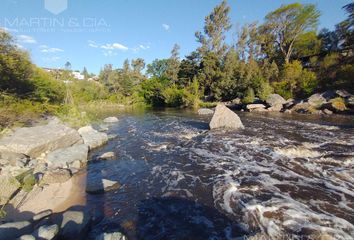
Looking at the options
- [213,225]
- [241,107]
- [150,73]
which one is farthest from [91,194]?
[150,73]

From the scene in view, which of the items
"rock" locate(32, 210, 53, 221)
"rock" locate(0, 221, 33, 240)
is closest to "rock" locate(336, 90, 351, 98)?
"rock" locate(32, 210, 53, 221)

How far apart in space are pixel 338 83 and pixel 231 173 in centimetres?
2665

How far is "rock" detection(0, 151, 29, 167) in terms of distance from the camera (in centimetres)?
706

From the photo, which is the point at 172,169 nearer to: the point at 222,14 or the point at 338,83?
the point at 338,83

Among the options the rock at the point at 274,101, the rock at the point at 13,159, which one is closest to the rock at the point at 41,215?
the rock at the point at 13,159

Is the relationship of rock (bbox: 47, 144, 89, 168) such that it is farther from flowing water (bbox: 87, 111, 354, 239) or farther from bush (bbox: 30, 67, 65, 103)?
bush (bbox: 30, 67, 65, 103)

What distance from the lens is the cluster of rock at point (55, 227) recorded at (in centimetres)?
375

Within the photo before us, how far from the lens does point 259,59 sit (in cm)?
4291

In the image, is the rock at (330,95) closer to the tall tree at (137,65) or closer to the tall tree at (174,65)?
the tall tree at (174,65)

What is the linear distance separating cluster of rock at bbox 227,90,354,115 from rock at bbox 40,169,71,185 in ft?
73.6

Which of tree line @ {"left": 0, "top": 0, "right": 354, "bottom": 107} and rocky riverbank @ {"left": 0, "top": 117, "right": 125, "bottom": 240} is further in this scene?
tree line @ {"left": 0, "top": 0, "right": 354, "bottom": 107}

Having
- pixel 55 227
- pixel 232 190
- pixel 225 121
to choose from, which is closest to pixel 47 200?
pixel 55 227

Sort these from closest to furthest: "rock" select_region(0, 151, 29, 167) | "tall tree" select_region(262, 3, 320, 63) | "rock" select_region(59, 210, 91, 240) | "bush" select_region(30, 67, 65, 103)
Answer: "rock" select_region(59, 210, 91, 240)
"rock" select_region(0, 151, 29, 167)
"bush" select_region(30, 67, 65, 103)
"tall tree" select_region(262, 3, 320, 63)

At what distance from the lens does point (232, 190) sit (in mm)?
5621
